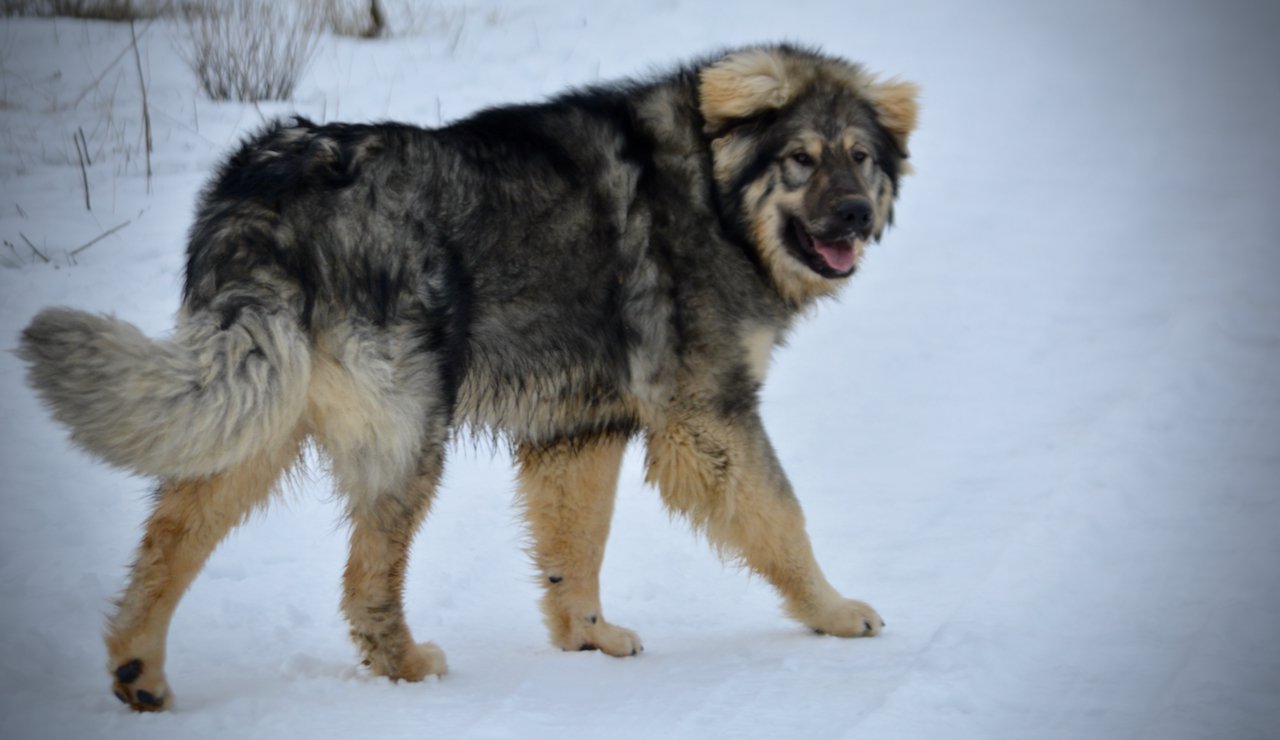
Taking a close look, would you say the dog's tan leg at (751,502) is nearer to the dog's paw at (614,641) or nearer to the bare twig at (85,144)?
the dog's paw at (614,641)

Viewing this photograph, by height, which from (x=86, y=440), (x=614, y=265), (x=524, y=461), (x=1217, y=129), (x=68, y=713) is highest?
(x=1217, y=129)

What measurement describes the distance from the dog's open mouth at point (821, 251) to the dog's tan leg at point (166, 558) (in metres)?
1.91

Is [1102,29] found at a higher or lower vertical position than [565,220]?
higher

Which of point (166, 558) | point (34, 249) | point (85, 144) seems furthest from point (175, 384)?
point (85, 144)

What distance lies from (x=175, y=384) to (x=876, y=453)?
392 centimetres

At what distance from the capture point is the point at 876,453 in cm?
614

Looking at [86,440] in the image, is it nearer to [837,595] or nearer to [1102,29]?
[837,595]

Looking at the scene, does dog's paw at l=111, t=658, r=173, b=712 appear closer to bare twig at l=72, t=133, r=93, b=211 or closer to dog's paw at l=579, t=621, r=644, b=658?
dog's paw at l=579, t=621, r=644, b=658

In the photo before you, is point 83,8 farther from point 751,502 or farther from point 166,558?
point 751,502

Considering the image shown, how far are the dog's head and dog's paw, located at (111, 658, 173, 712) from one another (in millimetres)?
2418

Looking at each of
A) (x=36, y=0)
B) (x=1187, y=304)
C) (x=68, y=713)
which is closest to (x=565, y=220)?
(x=68, y=713)

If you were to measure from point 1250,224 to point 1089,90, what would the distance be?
2.79m

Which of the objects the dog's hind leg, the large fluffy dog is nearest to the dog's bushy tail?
the large fluffy dog

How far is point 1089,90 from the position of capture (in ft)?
35.3
